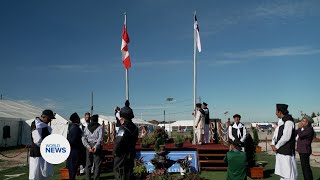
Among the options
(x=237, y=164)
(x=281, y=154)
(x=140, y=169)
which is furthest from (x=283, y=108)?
(x=140, y=169)

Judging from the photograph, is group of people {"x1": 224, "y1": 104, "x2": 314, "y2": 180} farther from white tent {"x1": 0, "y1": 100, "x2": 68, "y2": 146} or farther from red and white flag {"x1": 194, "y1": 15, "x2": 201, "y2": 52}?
white tent {"x1": 0, "y1": 100, "x2": 68, "y2": 146}

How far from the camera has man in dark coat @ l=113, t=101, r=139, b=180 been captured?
19.5ft

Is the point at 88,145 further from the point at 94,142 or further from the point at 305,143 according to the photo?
the point at 305,143

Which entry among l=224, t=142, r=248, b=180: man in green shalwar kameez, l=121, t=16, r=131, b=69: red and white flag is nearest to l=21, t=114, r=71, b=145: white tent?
l=121, t=16, r=131, b=69: red and white flag

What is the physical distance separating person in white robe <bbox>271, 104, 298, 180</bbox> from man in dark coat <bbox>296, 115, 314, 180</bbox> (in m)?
2.52

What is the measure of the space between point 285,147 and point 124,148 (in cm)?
373

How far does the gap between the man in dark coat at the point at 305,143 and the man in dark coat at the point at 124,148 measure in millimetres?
5910

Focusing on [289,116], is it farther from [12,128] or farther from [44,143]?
[12,128]

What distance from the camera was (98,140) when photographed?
982 cm

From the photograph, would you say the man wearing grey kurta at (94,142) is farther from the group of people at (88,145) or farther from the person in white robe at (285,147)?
the person in white robe at (285,147)

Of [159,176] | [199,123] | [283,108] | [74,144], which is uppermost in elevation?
[283,108]

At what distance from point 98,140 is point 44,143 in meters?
2.88

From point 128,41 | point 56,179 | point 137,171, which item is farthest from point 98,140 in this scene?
point 128,41

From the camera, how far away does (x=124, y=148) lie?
5992 mm
